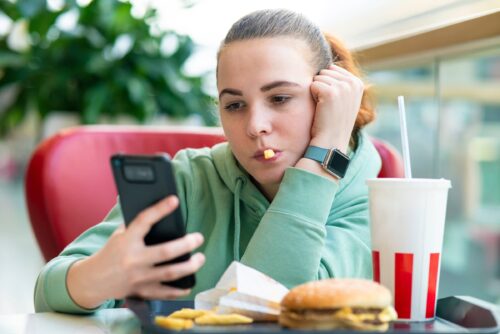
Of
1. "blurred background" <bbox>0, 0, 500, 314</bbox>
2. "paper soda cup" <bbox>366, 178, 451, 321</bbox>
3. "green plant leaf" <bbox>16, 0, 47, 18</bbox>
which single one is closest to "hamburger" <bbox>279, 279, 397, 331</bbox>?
"paper soda cup" <bbox>366, 178, 451, 321</bbox>

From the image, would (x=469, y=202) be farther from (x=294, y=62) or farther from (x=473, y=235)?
(x=294, y=62)

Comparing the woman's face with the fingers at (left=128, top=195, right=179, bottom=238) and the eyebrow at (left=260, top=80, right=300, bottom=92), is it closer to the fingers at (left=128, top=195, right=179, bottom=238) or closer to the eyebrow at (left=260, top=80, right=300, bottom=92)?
the eyebrow at (left=260, top=80, right=300, bottom=92)

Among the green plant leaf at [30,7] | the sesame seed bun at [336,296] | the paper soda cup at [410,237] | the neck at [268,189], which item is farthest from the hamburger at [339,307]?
the green plant leaf at [30,7]

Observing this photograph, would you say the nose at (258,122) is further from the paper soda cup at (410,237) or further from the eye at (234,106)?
the paper soda cup at (410,237)

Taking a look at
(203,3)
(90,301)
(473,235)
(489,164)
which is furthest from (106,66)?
(90,301)

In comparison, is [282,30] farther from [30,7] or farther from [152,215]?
[30,7]

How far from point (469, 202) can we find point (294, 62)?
3.97m

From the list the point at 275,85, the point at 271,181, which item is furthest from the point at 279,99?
the point at 271,181

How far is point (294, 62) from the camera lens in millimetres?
1253

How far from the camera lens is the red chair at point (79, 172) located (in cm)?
169

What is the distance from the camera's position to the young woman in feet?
3.70

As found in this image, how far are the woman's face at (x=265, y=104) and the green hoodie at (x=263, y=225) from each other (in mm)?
57

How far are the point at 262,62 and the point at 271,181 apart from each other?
0.19m

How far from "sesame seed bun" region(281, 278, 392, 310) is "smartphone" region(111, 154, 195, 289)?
145 mm
